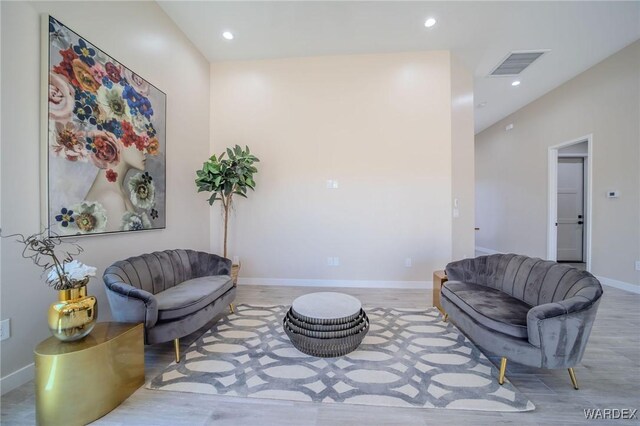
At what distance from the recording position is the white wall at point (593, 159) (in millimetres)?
3498

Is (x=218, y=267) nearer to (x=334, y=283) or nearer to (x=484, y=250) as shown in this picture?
(x=334, y=283)

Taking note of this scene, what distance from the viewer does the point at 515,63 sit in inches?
154

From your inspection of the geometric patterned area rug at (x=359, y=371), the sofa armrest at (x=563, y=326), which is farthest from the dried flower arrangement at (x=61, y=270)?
the sofa armrest at (x=563, y=326)

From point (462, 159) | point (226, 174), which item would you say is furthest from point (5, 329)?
point (462, 159)

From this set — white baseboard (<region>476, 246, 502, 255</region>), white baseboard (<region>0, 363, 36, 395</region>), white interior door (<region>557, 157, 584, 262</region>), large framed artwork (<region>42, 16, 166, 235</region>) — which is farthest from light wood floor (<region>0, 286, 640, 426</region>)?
white baseboard (<region>476, 246, 502, 255</region>)

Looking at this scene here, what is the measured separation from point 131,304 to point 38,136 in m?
1.39

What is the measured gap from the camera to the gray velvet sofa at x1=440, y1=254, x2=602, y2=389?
5.06ft

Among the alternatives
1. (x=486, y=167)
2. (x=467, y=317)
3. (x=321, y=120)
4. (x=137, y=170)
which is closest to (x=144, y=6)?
(x=137, y=170)

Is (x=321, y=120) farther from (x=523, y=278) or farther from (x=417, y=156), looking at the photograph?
(x=523, y=278)

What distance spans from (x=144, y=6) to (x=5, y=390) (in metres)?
3.62

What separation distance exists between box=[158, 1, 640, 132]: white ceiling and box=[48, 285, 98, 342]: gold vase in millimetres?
3253

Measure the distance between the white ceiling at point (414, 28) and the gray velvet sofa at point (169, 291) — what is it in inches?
117

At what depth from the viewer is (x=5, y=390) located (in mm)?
1583

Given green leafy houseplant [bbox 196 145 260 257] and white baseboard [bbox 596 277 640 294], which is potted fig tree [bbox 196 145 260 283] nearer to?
green leafy houseplant [bbox 196 145 260 257]
